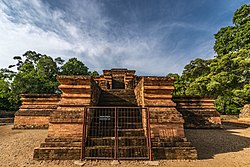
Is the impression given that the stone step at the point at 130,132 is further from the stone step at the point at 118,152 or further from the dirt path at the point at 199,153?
the dirt path at the point at 199,153

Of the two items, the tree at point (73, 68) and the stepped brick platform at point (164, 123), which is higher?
the tree at point (73, 68)

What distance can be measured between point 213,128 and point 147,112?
5.90 meters

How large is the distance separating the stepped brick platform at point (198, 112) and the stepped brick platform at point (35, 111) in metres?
7.74

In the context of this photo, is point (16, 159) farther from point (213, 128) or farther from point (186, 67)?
point (186, 67)

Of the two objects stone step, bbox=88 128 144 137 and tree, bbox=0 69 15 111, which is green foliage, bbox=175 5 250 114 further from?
tree, bbox=0 69 15 111

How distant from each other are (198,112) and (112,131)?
585cm

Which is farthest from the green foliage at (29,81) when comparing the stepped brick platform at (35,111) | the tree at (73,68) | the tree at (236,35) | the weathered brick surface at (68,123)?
the tree at (236,35)

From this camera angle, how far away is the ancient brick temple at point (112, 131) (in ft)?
13.2

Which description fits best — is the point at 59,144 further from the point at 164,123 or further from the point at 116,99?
the point at 116,99

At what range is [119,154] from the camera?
4.02 m

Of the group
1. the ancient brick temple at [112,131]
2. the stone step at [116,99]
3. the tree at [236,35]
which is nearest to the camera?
the ancient brick temple at [112,131]

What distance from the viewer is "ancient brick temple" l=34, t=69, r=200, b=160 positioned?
13.2ft

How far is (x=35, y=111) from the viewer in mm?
8391

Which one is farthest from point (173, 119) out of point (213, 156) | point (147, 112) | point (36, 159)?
point (36, 159)
